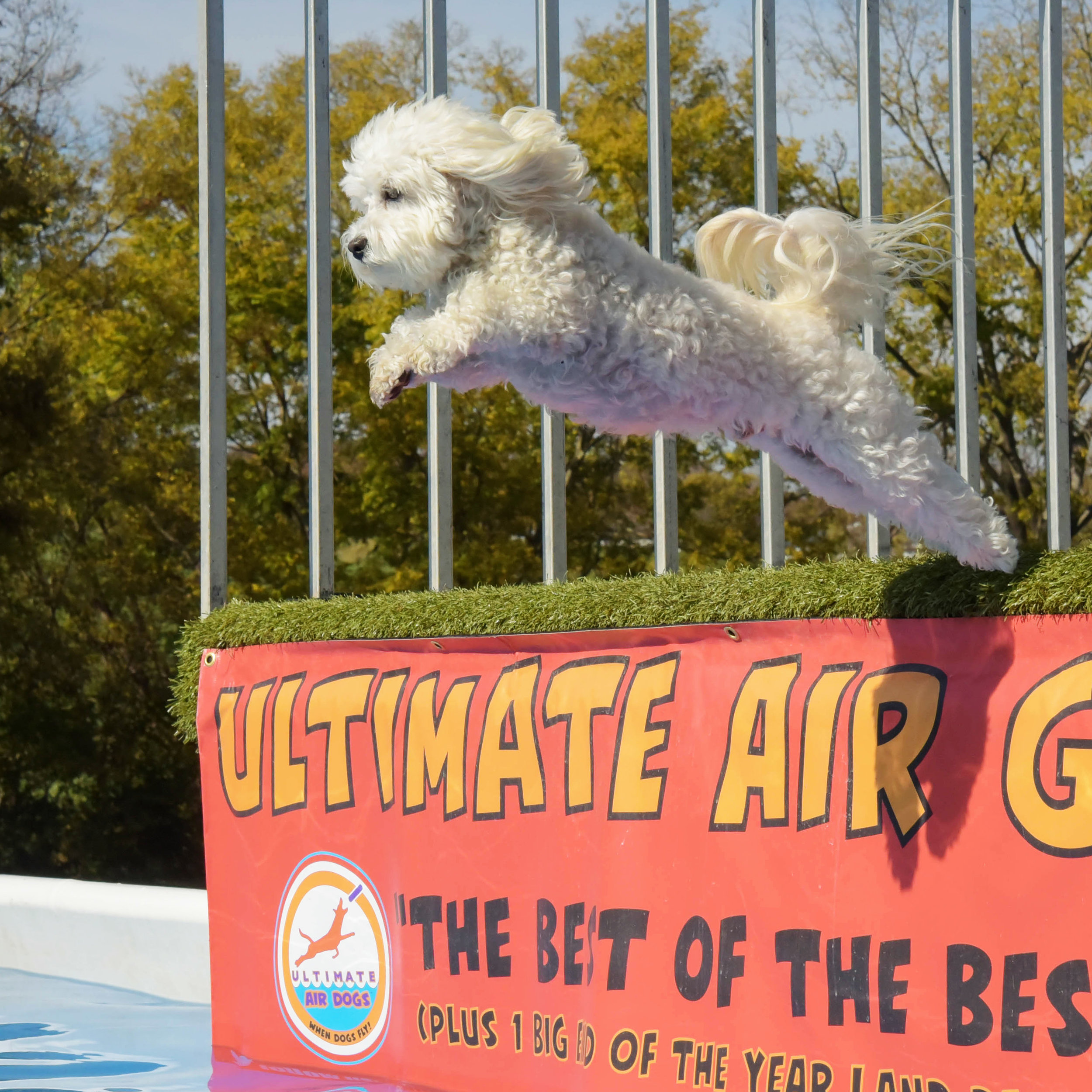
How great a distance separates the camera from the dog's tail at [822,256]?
1827 millimetres

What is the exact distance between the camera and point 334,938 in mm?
3072

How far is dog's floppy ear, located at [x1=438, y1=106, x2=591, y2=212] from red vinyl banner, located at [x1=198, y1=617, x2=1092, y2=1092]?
1.02 m

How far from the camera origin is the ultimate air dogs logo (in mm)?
3002

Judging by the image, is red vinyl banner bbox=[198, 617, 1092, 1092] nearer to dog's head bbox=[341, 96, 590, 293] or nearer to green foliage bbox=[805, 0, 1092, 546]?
dog's head bbox=[341, 96, 590, 293]

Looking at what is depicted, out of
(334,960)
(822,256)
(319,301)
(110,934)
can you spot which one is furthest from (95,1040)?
(822,256)

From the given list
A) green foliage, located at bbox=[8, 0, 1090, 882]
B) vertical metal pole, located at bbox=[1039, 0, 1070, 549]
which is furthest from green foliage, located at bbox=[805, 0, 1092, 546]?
vertical metal pole, located at bbox=[1039, 0, 1070, 549]

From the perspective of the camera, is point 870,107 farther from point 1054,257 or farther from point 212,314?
point 212,314

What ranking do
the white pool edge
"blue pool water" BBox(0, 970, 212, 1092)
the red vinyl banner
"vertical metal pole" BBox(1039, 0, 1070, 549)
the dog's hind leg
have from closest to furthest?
the dog's hind leg, the red vinyl banner, "blue pool water" BBox(0, 970, 212, 1092), "vertical metal pole" BBox(1039, 0, 1070, 549), the white pool edge

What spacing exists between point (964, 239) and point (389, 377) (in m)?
2.37

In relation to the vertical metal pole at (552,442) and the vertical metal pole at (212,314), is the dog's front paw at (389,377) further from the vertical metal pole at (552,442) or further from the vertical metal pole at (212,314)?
the vertical metal pole at (212,314)

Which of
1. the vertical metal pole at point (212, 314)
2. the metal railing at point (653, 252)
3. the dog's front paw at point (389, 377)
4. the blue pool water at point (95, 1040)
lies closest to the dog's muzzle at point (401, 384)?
the dog's front paw at point (389, 377)

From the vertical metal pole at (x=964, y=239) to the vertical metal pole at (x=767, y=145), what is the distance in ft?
1.60

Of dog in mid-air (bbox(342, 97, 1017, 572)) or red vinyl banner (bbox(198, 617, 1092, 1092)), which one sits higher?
dog in mid-air (bbox(342, 97, 1017, 572))

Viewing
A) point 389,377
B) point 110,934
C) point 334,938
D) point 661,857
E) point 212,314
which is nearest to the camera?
point 389,377
